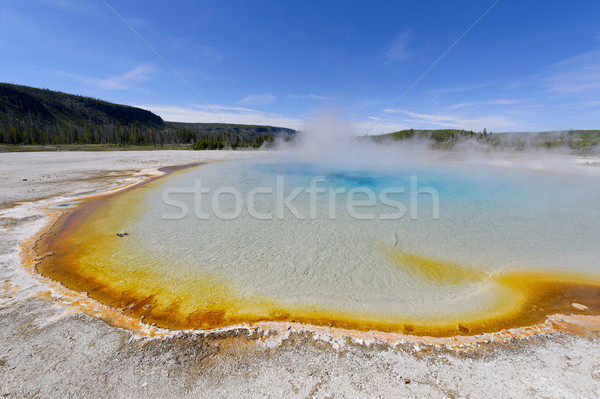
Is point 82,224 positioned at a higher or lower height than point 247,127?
lower

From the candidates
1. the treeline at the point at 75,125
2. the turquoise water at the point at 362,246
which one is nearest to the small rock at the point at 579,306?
the turquoise water at the point at 362,246

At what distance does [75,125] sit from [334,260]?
10310cm

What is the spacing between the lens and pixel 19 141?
46938 mm

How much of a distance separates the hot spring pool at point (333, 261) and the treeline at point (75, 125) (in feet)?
157

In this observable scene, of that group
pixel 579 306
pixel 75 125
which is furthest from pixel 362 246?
pixel 75 125

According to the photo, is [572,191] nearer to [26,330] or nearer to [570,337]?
[570,337]

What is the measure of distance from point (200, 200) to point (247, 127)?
409 feet

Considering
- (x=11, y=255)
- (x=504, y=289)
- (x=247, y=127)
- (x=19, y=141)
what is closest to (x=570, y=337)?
(x=504, y=289)

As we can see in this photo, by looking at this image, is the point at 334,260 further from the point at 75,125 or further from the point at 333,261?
the point at 75,125

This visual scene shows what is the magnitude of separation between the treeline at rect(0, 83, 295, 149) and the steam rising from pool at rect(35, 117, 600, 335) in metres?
47.7

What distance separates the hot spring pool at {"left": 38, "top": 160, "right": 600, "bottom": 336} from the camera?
390 centimetres

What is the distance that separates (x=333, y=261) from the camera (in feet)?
18.0

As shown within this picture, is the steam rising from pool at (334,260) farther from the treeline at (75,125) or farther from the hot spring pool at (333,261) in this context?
the treeline at (75,125)

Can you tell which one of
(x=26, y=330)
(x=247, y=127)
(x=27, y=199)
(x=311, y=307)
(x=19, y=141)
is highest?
(x=247, y=127)
